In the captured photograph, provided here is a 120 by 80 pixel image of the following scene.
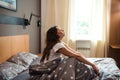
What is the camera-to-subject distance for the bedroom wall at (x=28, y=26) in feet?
9.27

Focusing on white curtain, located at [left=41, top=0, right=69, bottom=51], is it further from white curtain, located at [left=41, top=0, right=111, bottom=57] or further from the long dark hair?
the long dark hair

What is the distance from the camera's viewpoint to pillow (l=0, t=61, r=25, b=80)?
2.09 meters

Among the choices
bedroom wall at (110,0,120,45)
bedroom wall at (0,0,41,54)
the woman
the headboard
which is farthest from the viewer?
bedroom wall at (110,0,120,45)

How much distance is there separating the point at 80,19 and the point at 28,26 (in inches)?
52.8

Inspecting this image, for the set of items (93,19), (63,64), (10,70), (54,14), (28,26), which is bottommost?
(10,70)

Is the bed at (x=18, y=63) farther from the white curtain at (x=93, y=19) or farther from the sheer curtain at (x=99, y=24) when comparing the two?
the sheer curtain at (x=99, y=24)

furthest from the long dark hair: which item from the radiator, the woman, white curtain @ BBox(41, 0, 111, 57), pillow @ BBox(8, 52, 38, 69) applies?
the radiator

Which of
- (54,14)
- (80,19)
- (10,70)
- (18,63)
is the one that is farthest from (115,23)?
(10,70)

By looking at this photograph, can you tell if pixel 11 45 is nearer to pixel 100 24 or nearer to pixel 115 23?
pixel 100 24

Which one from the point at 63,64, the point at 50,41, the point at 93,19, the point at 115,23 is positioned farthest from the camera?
the point at 115,23

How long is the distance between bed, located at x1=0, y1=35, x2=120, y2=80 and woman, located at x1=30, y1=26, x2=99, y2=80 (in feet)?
0.70

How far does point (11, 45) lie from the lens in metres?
2.85

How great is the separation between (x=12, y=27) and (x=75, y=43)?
5.92 ft

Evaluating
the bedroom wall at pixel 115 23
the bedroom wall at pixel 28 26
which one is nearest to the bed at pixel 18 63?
the bedroom wall at pixel 28 26
